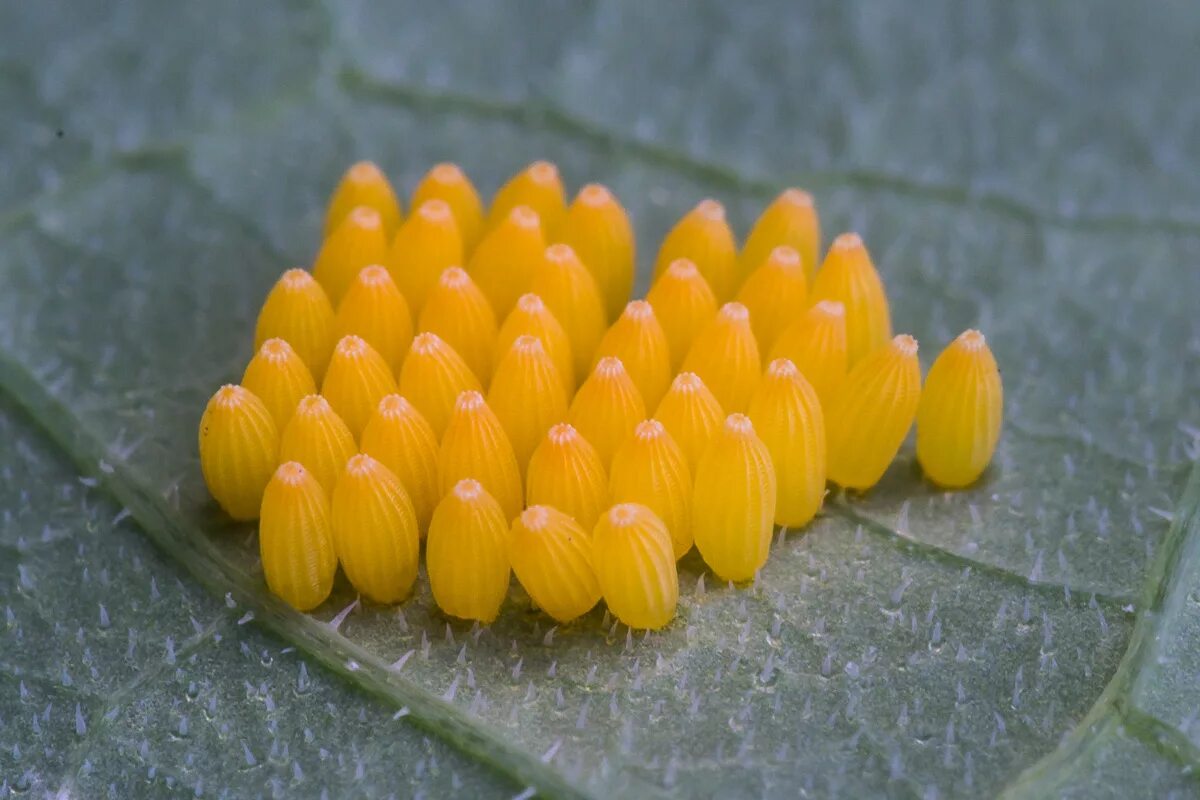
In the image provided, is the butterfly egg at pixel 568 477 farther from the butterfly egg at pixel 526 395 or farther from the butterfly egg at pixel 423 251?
the butterfly egg at pixel 423 251

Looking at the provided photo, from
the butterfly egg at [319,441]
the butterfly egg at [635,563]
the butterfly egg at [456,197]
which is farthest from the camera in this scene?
the butterfly egg at [456,197]

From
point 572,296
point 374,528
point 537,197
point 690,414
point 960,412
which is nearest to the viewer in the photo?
point 374,528

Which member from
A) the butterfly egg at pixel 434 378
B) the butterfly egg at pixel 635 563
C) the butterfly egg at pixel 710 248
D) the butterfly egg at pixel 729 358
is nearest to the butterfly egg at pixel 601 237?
the butterfly egg at pixel 710 248

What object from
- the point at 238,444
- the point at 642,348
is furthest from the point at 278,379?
the point at 642,348

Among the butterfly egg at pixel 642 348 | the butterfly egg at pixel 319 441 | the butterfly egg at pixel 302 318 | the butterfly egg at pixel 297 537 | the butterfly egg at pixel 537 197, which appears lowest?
the butterfly egg at pixel 297 537

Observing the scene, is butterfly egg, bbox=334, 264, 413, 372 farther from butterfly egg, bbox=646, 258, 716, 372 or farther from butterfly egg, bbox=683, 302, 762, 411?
butterfly egg, bbox=683, 302, 762, 411

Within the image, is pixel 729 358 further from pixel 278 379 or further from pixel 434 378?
pixel 278 379

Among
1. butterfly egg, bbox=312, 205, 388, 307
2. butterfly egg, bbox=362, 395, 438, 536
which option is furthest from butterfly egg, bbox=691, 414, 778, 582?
butterfly egg, bbox=312, 205, 388, 307
